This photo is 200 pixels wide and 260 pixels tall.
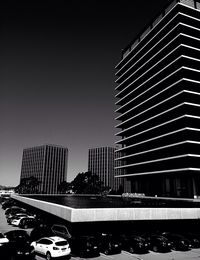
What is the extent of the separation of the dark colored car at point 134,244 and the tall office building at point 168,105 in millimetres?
42562

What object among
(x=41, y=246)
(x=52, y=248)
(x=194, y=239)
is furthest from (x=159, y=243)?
(x=41, y=246)

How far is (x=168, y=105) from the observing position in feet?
256

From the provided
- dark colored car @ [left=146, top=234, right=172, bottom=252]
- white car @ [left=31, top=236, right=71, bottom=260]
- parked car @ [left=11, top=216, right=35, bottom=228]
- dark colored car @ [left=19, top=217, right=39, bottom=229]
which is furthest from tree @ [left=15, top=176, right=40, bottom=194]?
white car @ [left=31, top=236, right=71, bottom=260]

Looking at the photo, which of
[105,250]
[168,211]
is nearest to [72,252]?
[105,250]

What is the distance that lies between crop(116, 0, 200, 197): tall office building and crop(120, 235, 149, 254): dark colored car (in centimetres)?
4256

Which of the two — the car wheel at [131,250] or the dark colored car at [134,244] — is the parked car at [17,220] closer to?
the dark colored car at [134,244]

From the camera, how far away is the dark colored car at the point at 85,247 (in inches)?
928

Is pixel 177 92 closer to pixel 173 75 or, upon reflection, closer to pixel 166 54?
pixel 173 75

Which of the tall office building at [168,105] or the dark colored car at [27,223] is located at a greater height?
the tall office building at [168,105]

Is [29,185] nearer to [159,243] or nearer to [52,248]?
[159,243]

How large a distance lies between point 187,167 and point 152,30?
169ft

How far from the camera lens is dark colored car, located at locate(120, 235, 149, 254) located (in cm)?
2565

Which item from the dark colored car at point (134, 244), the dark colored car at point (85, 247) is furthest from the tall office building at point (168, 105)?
the dark colored car at point (85, 247)

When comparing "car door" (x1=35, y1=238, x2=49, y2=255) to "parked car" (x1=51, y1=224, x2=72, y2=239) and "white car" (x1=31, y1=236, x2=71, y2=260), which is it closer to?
"white car" (x1=31, y1=236, x2=71, y2=260)
